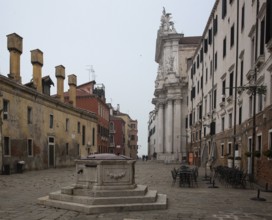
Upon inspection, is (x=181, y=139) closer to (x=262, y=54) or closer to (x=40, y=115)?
(x=40, y=115)

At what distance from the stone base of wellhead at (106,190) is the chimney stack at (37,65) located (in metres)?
19.8

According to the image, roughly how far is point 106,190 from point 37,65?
69.3 ft

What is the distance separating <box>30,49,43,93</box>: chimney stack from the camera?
27578mm

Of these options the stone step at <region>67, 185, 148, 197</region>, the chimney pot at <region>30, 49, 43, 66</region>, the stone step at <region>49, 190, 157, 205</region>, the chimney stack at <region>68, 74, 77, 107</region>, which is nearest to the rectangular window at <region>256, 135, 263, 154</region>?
the stone step at <region>49, 190, 157, 205</region>

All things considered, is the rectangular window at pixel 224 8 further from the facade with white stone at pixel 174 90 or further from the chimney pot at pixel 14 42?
the facade with white stone at pixel 174 90

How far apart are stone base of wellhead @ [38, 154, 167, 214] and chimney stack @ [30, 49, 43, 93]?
19779 millimetres

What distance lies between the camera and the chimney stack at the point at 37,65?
27578 millimetres

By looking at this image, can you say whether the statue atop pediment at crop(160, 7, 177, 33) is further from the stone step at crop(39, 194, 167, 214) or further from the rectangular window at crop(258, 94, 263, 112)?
the stone step at crop(39, 194, 167, 214)

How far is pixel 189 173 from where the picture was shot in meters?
14.7

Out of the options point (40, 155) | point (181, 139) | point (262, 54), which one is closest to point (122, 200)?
point (262, 54)

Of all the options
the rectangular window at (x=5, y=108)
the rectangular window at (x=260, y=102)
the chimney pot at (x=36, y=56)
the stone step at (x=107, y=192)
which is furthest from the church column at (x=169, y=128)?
the stone step at (x=107, y=192)

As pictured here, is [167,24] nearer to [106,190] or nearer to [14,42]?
[14,42]

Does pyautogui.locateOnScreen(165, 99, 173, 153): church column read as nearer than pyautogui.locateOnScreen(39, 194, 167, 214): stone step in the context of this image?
No

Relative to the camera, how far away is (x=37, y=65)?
27828mm
